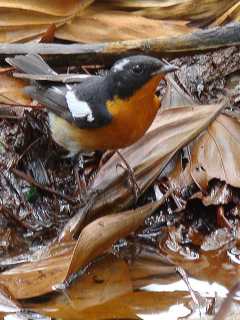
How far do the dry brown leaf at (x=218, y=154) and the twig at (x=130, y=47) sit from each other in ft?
1.85

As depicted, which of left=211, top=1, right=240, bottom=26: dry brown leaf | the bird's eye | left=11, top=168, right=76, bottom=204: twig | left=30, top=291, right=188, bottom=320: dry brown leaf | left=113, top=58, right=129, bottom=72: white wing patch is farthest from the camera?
left=211, top=1, right=240, bottom=26: dry brown leaf

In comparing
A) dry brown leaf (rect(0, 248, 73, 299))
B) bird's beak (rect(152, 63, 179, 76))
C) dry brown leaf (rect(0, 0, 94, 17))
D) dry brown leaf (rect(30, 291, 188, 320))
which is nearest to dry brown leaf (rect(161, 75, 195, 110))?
bird's beak (rect(152, 63, 179, 76))

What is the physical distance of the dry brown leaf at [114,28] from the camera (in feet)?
24.2

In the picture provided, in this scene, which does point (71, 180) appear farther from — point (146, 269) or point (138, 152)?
point (146, 269)

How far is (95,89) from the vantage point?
6422 millimetres

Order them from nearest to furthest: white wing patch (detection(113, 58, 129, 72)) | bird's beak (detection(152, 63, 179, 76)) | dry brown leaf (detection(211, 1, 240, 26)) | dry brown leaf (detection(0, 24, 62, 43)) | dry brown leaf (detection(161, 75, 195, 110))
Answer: bird's beak (detection(152, 63, 179, 76)) → white wing patch (detection(113, 58, 129, 72)) → dry brown leaf (detection(161, 75, 195, 110)) → dry brown leaf (detection(0, 24, 62, 43)) → dry brown leaf (detection(211, 1, 240, 26))

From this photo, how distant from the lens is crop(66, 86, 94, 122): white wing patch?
620 cm

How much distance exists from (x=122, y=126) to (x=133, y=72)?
363 millimetres

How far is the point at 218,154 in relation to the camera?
6516 millimetres

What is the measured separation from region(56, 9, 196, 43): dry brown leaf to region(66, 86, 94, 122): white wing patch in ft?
3.37

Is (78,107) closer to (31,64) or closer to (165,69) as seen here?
(31,64)

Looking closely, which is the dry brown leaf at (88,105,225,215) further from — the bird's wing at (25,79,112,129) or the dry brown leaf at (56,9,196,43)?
the dry brown leaf at (56,9,196,43)

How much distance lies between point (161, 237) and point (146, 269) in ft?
1.75

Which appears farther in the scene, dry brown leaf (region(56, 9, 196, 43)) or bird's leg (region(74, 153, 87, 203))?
dry brown leaf (region(56, 9, 196, 43))
